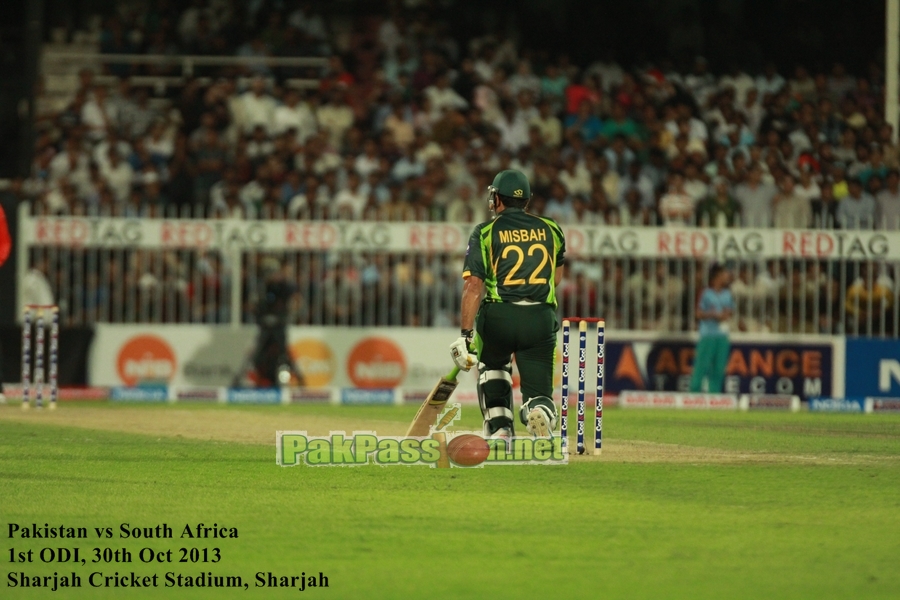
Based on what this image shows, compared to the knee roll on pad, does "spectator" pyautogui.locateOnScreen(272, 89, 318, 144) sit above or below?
above

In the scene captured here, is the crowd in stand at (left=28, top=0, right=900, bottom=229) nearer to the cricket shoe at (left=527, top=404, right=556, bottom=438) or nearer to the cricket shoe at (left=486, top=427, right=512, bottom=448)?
the cricket shoe at (left=486, top=427, right=512, bottom=448)

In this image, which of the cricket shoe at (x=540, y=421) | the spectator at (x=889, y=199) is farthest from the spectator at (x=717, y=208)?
the cricket shoe at (x=540, y=421)

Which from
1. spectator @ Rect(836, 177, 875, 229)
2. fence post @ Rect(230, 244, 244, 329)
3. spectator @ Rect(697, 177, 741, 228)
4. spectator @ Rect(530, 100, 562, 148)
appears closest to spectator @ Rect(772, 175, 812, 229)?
spectator @ Rect(836, 177, 875, 229)

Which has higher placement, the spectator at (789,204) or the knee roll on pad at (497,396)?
the spectator at (789,204)

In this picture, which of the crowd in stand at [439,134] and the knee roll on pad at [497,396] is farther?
the crowd in stand at [439,134]

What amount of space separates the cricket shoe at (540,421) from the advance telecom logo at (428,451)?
8 cm

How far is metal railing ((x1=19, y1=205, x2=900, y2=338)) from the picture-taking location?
22.8 metres

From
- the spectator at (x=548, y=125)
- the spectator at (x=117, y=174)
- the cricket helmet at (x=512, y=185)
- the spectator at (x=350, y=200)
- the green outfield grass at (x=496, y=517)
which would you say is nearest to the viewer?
the green outfield grass at (x=496, y=517)

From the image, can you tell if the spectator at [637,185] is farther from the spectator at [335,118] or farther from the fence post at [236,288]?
the fence post at [236,288]

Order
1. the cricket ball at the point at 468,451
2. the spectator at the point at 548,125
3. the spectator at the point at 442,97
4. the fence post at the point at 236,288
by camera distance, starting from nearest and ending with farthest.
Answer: the cricket ball at the point at 468,451 < the fence post at the point at 236,288 < the spectator at the point at 548,125 < the spectator at the point at 442,97

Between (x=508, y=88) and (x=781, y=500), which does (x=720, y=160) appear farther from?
(x=781, y=500)

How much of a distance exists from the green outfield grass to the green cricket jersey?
1.36 metres

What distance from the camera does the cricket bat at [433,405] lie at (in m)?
12.1

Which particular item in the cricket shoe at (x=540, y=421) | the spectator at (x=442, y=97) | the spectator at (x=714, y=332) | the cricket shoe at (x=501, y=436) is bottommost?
the cricket shoe at (x=501, y=436)
